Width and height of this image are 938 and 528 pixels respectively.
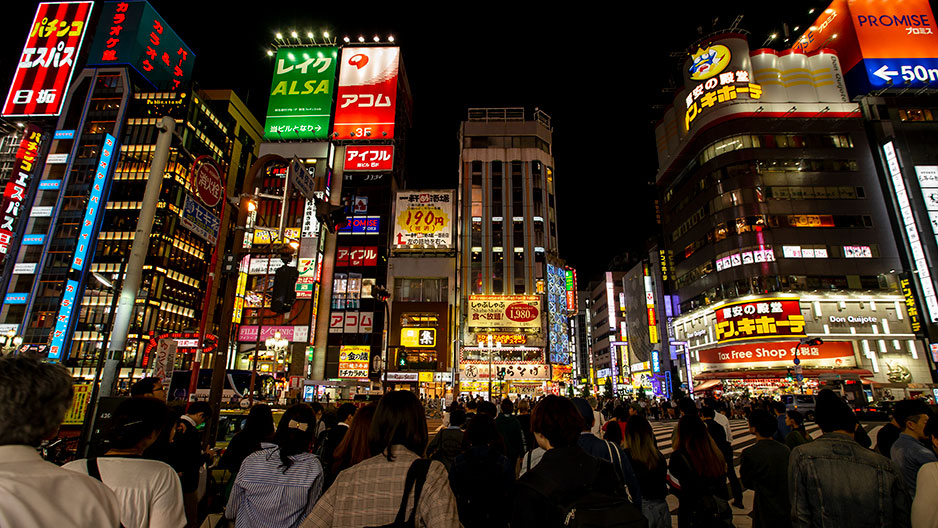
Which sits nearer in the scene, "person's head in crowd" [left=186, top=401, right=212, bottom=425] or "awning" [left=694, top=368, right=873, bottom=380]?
"person's head in crowd" [left=186, top=401, right=212, bottom=425]

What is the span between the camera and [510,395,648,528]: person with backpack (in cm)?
228

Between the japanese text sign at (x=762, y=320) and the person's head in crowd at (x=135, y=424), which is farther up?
the japanese text sign at (x=762, y=320)

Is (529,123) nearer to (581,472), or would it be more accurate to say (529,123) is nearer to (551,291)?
(551,291)

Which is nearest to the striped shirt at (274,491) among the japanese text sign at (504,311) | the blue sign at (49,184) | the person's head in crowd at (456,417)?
the person's head in crowd at (456,417)

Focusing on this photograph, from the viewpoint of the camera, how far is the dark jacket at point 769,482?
437cm

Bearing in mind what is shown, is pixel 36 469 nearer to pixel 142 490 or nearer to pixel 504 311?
pixel 142 490

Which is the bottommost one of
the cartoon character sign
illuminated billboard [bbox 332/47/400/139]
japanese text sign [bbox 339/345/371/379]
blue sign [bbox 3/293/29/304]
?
japanese text sign [bbox 339/345/371/379]

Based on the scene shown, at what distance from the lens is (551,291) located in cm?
5434

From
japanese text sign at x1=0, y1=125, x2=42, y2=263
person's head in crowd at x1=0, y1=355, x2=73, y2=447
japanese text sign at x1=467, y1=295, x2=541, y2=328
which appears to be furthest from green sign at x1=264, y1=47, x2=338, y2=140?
person's head in crowd at x1=0, y1=355, x2=73, y2=447

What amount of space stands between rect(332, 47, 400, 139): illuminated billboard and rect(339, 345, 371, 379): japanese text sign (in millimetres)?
24138

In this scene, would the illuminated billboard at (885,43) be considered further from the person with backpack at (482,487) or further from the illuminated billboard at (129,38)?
the illuminated billboard at (129,38)

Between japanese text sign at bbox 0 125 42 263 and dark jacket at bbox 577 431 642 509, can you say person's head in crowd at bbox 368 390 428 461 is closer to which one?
dark jacket at bbox 577 431 642 509

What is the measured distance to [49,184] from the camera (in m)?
51.4

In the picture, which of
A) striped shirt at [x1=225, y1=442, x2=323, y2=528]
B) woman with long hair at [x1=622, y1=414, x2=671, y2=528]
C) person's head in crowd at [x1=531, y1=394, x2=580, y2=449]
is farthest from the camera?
woman with long hair at [x1=622, y1=414, x2=671, y2=528]
